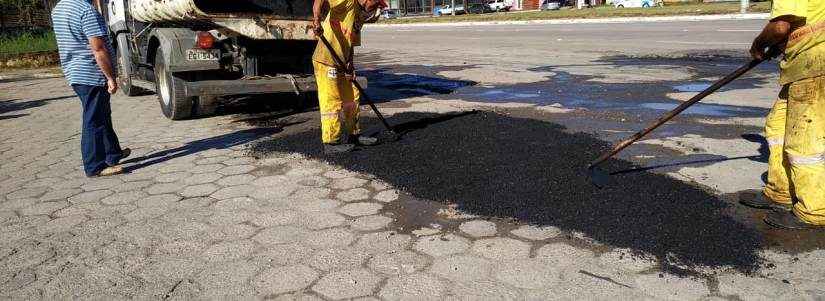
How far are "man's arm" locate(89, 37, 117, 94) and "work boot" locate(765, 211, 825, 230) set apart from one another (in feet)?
16.0

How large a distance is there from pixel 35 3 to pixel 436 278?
25777mm

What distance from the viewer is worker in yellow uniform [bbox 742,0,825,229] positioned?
2.94 m

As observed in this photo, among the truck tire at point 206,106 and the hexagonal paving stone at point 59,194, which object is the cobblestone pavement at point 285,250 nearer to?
the hexagonal paving stone at point 59,194

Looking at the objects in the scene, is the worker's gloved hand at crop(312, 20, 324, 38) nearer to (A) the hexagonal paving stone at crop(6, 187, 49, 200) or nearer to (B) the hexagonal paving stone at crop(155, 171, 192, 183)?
(B) the hexagonal paving stone at crop(155, 171, 192, 183)

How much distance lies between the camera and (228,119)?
24.0ft

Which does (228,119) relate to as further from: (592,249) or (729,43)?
(729,43)

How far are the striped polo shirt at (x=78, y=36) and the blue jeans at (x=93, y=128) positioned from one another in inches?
4.0

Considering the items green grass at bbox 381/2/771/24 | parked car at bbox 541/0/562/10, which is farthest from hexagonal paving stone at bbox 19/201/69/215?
parked car at bbox 541/0/562/10

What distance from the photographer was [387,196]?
405 centimetres

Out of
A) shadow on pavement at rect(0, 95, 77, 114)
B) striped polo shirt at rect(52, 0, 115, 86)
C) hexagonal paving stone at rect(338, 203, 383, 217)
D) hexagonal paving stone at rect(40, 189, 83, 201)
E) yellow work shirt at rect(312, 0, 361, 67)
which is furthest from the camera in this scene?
shadow on pavement at rect(0, 95, 77, 114)

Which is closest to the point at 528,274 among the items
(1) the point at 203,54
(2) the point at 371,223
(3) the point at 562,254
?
(3) the point at 562,254

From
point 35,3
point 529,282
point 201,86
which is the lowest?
point 529,282

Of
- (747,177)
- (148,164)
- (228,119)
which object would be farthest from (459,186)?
(228,119)

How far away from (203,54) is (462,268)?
4986 millimetres
